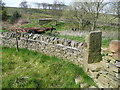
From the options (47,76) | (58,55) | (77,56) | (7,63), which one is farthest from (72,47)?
(7,63)

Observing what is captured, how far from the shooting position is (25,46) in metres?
7.23

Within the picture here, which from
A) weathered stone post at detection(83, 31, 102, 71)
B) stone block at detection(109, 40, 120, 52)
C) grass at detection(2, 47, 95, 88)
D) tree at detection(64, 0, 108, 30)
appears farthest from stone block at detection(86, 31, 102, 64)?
tree at detection(64, 0, 108, 30)

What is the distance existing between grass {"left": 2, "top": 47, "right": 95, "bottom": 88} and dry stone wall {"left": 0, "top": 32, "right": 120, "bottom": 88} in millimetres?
284

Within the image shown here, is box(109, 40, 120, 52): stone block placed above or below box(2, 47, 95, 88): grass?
above

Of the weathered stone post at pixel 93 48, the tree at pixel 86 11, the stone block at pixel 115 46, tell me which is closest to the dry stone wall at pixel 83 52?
the weathered stone post at pixel 93 48

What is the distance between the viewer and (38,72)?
4.82 metres

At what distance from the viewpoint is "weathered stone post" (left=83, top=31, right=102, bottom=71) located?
4078mm

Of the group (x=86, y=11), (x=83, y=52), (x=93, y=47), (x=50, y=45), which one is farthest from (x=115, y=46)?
(x=86, y=11)

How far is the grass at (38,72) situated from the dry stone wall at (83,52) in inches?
11.2

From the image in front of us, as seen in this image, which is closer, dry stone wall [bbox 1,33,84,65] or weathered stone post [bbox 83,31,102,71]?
weathered stone post [bbox 83,31,102,71]

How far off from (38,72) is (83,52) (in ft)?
6.38

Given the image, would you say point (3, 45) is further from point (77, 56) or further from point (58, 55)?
point (77, 56)

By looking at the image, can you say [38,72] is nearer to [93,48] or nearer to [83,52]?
[83,52]

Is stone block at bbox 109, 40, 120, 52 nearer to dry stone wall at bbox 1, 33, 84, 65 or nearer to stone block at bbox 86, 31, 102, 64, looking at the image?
stone block at bbox 86, 31, 102, 64
